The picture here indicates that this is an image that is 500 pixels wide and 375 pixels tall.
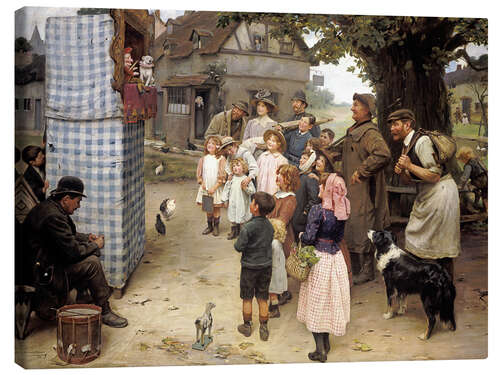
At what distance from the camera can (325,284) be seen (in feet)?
22.2

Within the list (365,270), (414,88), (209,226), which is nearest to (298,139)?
(209,226)

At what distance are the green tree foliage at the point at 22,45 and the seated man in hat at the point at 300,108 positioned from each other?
2.73 metres

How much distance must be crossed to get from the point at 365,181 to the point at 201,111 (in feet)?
6.18

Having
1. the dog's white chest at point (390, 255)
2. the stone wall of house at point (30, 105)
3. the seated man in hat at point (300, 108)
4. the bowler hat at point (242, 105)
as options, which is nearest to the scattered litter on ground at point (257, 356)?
the dog's white chest at point (390, 255)

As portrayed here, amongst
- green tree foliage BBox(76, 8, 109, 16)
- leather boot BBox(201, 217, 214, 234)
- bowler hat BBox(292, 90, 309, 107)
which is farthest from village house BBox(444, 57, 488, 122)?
green tree foliage BBox(76, 8, 109, 16)

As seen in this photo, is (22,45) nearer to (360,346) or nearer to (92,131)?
(92,131)

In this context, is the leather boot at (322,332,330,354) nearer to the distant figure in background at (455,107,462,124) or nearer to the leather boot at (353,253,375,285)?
the leather boot at (353,253,375,285)

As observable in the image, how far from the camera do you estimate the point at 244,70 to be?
7.09 m

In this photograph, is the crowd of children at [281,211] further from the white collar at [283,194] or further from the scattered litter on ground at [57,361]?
the scattered litter on ground at [57,361]

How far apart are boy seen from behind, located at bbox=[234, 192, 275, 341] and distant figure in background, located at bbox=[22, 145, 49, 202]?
2030mm

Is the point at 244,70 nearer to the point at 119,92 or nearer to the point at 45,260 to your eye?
the point at 119,92

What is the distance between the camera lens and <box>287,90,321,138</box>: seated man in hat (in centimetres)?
708

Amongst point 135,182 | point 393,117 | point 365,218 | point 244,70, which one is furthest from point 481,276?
point 135,182

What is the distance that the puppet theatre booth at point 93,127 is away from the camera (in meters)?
6.62
